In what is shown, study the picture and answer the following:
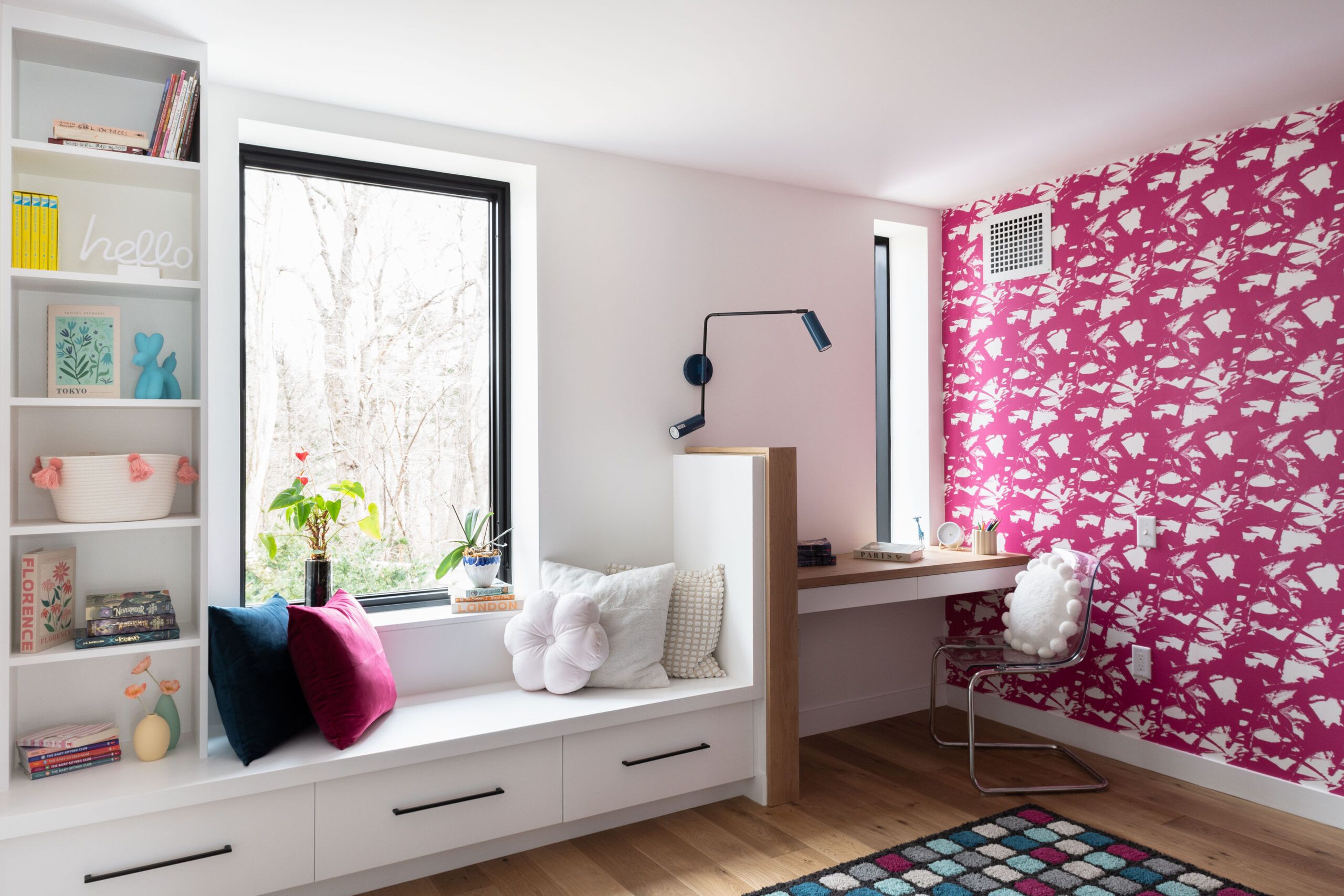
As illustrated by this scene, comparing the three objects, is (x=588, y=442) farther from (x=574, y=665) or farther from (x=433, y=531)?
(x=574, y=665)

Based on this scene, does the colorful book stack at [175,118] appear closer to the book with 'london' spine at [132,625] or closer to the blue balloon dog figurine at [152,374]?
the blue balloon dog figurine at [152,374]

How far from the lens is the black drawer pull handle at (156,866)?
2.06 meters

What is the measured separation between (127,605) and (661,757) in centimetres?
166

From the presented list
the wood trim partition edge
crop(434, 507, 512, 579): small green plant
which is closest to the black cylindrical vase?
crop(434, 507, 512, 579): small green plant

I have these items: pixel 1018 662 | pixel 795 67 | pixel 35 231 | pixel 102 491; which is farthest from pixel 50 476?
pixel 1018 662

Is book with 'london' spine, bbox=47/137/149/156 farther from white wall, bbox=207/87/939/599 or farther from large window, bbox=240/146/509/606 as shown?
large window, bbox=240/146/509/606

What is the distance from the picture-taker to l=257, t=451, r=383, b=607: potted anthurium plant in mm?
2775

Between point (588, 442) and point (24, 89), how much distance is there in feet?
6.62

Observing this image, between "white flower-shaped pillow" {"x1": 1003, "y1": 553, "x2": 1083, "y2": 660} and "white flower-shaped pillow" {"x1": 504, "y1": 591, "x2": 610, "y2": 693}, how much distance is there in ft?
5.39

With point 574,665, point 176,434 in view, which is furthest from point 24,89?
point 574,665

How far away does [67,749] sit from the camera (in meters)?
2.26

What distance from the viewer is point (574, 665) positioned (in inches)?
111

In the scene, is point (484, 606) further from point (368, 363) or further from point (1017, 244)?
point (1017, 244)

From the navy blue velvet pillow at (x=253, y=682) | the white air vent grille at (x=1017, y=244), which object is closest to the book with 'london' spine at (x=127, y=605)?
the navy blue velvet pillow at (x=253, y=682)
